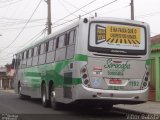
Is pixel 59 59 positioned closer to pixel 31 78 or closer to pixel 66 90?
pixel 66 90

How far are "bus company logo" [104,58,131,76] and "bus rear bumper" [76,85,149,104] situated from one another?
27.5 inches

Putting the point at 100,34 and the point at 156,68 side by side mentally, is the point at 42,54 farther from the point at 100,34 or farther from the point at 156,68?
the point at 100,34

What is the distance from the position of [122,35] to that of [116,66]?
120 cm

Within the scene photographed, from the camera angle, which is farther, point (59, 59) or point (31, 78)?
point (31, 78)

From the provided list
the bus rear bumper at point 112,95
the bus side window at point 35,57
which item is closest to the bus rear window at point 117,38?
the bus rear bumper at point 112,95

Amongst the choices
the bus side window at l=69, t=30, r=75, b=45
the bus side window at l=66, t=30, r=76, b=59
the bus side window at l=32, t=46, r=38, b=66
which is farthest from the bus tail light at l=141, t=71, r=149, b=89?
the bus side window at l=32, t=46, r=38, b=66

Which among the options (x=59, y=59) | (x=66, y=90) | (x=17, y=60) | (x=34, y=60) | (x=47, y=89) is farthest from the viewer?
(x=17, y=60)

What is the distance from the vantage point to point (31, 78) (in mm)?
25547

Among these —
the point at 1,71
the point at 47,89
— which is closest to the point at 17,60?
the point at 47,89

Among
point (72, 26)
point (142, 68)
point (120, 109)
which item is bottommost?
point (120, 109)

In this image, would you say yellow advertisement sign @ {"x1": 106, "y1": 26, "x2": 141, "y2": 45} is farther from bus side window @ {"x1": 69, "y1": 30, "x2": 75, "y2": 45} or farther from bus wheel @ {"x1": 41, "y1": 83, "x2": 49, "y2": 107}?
bus wheel @ {"x1": 41, "y1": 83, "x2": 49, "y2": 107}

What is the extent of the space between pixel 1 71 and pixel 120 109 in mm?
82267

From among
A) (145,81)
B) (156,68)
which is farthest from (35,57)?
(145,81)

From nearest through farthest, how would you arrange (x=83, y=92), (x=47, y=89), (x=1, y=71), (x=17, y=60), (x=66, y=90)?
(x=83, y=92)
(x=66, y=90)
(x=47, y=89)
(x=17, y=60)
(x=1, y=71)
